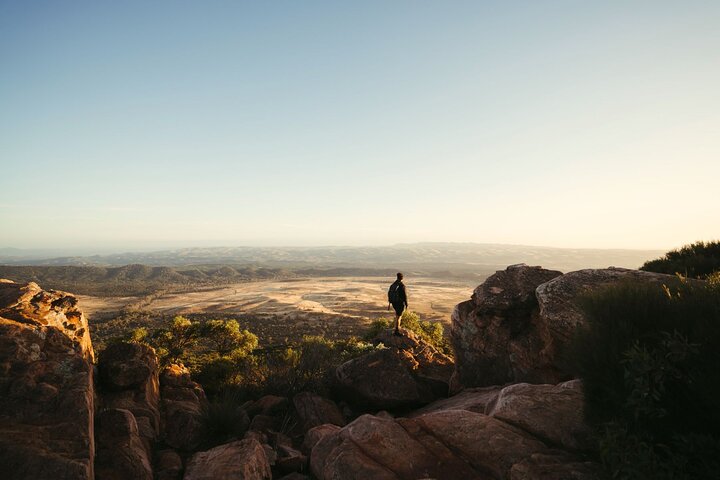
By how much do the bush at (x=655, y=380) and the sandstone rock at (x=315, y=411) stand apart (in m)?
6.81

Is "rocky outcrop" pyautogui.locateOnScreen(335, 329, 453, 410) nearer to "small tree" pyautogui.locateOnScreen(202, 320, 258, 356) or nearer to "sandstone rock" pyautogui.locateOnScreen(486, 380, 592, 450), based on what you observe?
"sandstone rock" pyautogui.locateOnScreen(486, 380, 592, 450)

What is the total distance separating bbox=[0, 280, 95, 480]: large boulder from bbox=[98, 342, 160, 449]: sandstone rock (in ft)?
3.31

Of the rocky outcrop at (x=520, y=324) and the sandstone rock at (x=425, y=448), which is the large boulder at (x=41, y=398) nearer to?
the sandstone rock at (x=425, y=448)

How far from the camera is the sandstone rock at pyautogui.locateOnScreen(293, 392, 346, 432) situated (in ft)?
31.9

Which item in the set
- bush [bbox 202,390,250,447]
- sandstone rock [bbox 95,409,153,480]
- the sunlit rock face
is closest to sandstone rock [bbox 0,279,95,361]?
sandstone rock [bbox 95,409,153,480]

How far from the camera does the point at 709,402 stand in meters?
3.78

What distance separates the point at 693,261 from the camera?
12891mm

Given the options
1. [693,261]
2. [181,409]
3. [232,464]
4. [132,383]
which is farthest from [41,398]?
[693,261]

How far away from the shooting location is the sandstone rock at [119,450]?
18.6 ft

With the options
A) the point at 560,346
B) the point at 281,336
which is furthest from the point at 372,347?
the point at 281,336

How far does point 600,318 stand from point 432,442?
3.54m

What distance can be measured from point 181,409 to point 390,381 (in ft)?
18.8

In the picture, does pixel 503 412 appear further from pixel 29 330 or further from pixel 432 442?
pixel 29 330

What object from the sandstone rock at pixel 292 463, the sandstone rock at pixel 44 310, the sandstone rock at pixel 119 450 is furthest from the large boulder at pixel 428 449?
the sandstone rock at pixel 44 310
